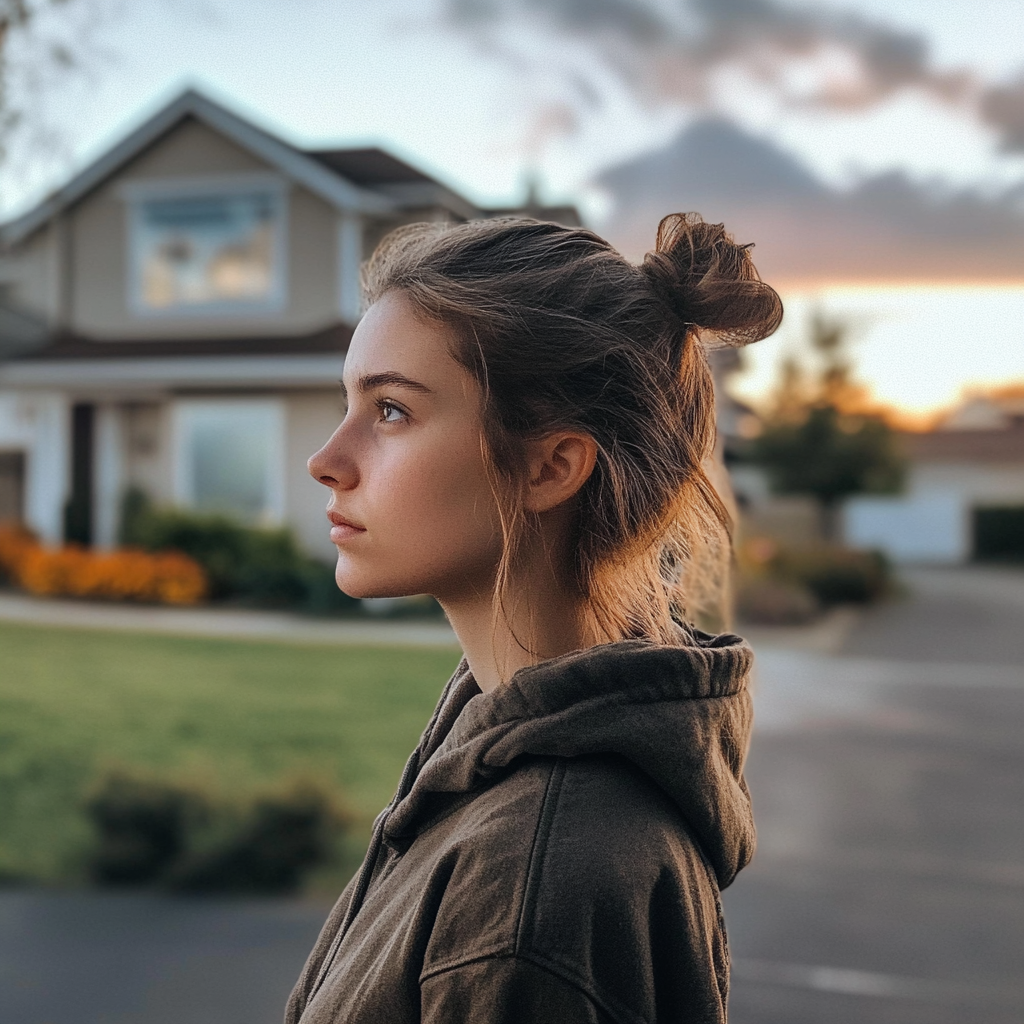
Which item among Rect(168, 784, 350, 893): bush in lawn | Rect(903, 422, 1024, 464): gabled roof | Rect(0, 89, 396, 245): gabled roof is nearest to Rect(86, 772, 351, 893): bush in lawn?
Rect(168, 784, 350, 893): bush in lawn

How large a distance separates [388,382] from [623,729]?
0.38 metres

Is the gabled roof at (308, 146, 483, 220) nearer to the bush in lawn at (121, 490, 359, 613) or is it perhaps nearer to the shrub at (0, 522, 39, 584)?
the bush in lawn at (121, 490, 359, 613)

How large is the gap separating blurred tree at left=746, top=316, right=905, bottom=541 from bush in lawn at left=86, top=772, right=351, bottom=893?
1879 centimetres

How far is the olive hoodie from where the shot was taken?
84 cm

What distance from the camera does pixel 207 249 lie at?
14180 millimetres

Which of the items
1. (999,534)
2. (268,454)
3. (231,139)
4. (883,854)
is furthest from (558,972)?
(999,534)

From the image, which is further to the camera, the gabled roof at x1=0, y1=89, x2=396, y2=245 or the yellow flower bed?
the gabled roof at x1=0, y1=89, x2=396, y2=245

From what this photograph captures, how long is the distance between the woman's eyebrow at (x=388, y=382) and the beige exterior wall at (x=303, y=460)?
12355mm

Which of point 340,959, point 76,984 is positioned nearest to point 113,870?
point 76,984

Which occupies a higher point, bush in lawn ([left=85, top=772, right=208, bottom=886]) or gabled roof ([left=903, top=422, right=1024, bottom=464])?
gabled roof ([left=903, top=422, right=1024, bottom=464])

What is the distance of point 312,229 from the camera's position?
1368 centimetres

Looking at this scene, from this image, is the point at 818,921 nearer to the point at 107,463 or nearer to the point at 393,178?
the point at 393,178

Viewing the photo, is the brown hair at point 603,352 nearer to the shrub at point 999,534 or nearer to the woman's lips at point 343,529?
the woman's lips at point 343,529

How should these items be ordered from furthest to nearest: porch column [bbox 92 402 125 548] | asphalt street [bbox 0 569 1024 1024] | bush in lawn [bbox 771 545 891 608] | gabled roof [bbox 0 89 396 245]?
bush in lawn [bbox 771 545 891 608], porch column [bbox 92 402 125 548], gabled roof [bbox 0 89 396 245], asphalt street [bbox 0 569 1024 1024]
